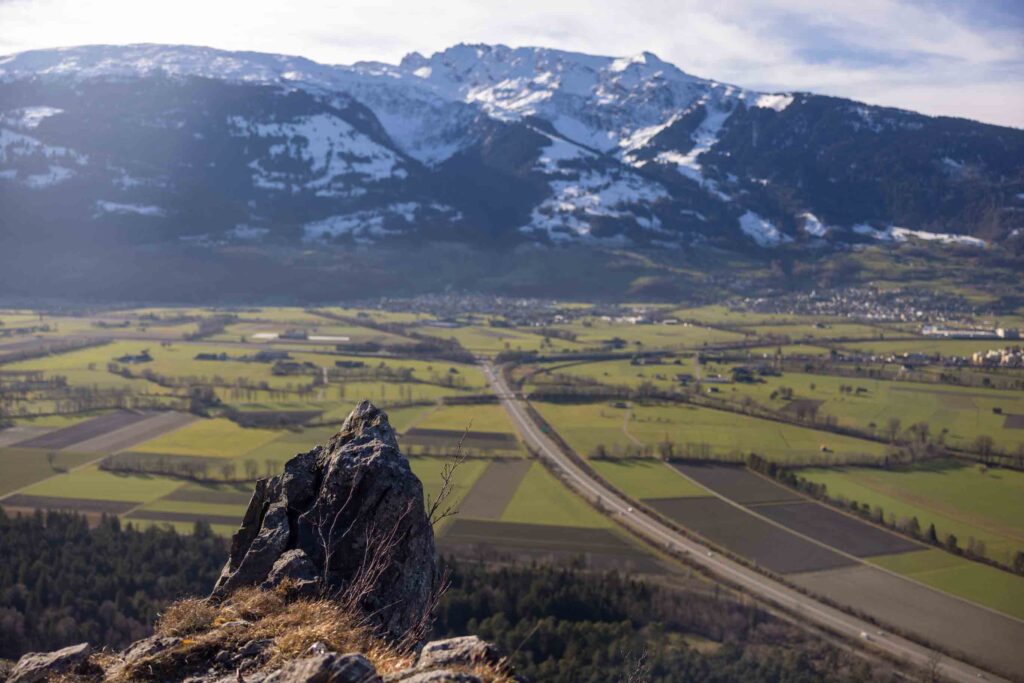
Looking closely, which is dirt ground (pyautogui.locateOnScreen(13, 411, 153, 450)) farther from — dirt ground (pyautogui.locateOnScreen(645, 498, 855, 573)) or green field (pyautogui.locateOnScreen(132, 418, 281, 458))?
dirt ground (pyautogui.locateOnScreen(645, 498, 855, 573))

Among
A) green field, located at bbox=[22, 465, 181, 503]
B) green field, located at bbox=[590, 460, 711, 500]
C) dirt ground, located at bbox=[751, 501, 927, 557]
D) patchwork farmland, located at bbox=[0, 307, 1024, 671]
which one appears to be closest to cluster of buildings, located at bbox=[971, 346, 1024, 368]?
patchwork farmland, located at bbox=[0, 307, 1024, 671]

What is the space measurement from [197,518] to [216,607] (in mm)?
36561

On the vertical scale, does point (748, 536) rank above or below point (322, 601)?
below

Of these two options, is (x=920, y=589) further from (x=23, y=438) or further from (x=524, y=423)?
(x=23, y=438)

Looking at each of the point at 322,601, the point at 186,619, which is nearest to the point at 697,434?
the point at 322,601

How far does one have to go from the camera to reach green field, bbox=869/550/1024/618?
35875 millimetres

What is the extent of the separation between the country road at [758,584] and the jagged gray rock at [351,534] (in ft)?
89.1

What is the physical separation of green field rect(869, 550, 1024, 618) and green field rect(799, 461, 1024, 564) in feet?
5.30

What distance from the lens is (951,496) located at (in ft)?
161

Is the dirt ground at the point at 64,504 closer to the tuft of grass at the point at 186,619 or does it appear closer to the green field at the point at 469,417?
the green field at the point at 469,417

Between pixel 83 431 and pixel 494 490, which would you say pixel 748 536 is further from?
pixel 83 431

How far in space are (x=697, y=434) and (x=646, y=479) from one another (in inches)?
478

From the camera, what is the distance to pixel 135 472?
2039 inches

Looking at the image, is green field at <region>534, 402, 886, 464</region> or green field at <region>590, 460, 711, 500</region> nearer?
green field at <region>590, 460, 711, 500</region>
